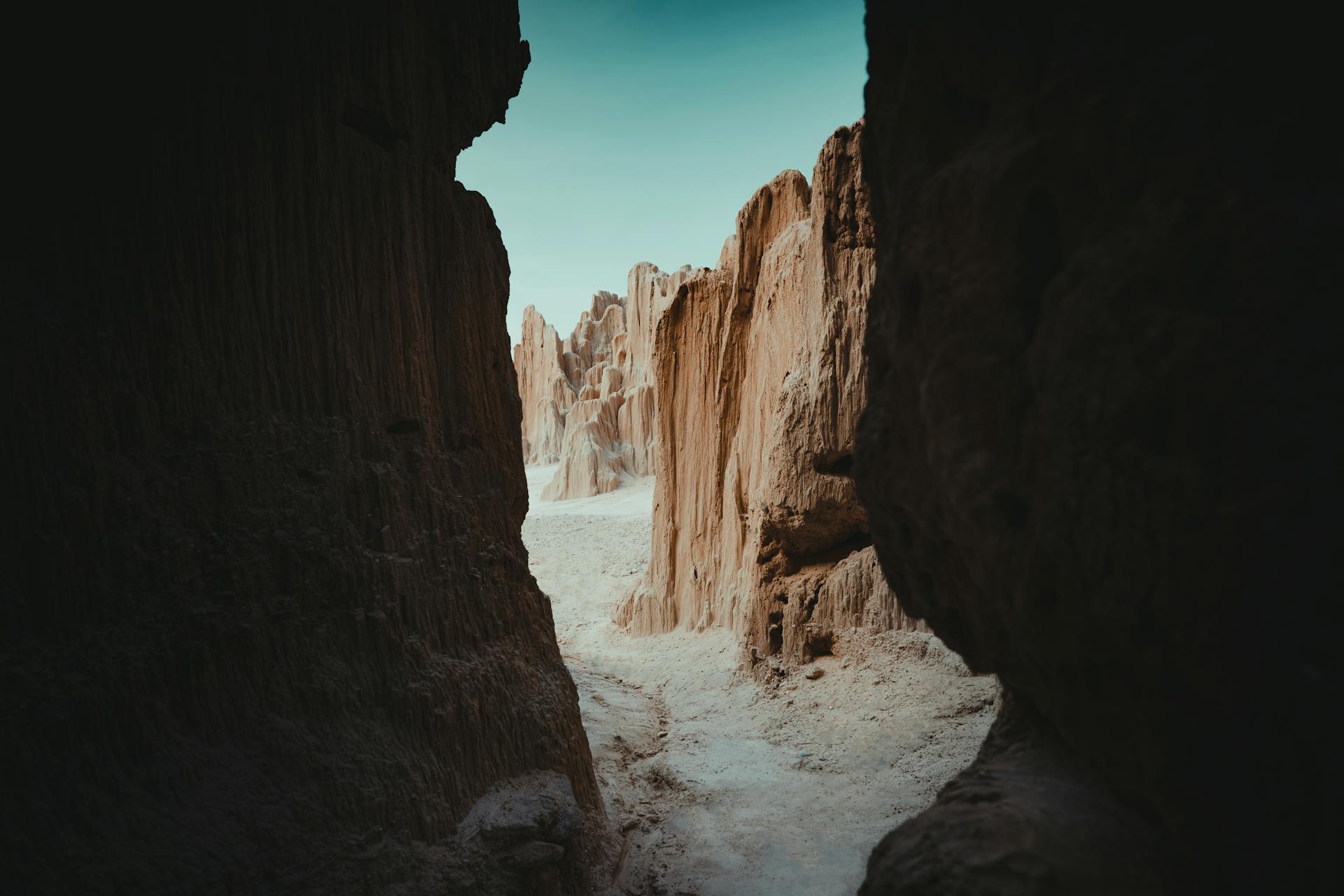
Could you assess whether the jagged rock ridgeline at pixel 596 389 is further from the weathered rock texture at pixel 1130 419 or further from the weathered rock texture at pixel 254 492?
the weathered rock texture at pixel 1130 419

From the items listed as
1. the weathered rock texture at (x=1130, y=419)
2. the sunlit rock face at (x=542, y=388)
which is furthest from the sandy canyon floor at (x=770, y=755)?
the sunlit rock face at (x=542, y=388)

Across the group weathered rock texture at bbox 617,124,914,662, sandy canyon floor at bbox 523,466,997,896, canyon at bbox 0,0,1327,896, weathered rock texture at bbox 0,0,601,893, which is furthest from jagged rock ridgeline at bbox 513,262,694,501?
weathered rock texture at bbox 0,0,601,893

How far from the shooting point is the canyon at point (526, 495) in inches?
58.9

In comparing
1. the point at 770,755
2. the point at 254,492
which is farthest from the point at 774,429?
the point at 254,492

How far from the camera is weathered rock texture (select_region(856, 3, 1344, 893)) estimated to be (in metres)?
1.43

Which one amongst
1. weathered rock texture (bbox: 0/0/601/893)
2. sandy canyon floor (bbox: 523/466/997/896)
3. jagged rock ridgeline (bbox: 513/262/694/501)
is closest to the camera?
weathered rock texture (bbox: 0/0/601/893)

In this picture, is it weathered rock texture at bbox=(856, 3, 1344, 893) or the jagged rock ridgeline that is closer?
weathered rock texture at bbox=(856, 3, 1344, 893)

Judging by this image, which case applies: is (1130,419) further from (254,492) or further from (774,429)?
(774,429)

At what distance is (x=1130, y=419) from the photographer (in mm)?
1612

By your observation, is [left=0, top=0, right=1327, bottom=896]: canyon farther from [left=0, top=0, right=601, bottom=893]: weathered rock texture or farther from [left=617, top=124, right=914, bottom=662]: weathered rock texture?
[left=617, top=124, right=914, bottom=662]: weathered rock texture

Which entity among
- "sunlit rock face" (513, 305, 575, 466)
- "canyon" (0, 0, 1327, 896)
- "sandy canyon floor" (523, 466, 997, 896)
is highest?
"sunlit rock face" (513, 305, 575, 466)

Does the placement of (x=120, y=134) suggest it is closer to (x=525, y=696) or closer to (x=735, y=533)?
(x=525, y=696)

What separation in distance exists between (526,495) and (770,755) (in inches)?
117

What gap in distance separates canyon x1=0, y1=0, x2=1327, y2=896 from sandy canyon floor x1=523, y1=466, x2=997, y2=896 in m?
0.05
